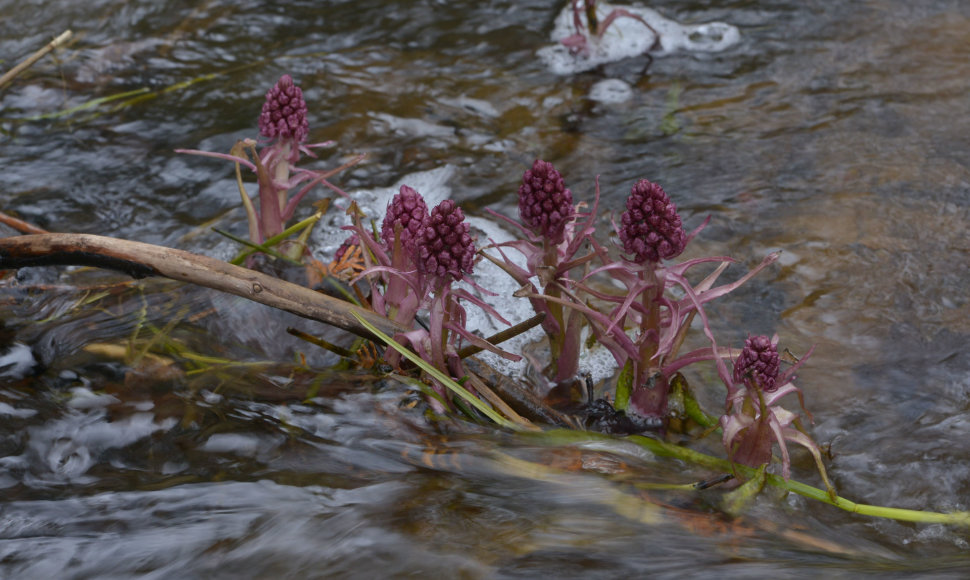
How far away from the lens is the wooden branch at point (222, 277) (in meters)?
2.47

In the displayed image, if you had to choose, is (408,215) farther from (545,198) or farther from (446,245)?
(545,198)

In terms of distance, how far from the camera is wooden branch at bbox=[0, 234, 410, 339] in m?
2.47

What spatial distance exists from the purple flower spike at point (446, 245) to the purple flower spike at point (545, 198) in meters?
0.20

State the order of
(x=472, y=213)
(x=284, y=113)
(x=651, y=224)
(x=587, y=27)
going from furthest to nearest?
(x=587, y=27) → (x=472, y=213) → (x=284, y=113) → (x=651, y=224)

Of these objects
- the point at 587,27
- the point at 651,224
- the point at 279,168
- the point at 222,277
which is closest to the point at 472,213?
the point at 279,168

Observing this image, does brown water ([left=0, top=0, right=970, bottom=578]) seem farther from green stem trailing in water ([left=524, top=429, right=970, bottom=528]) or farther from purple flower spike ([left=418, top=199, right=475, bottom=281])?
purple flower spike ([left=418, top=199, right=475, bottom=281])

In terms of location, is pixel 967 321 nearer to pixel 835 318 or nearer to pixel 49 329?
pixel 835 318

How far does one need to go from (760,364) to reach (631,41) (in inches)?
152

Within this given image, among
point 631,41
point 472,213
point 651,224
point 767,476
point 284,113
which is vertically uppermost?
point 284,113

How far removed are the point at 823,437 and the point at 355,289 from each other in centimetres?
162

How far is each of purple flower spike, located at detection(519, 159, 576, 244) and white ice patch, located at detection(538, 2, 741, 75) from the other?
311 centimetres

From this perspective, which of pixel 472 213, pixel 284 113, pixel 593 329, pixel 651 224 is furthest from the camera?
pixel 472 213

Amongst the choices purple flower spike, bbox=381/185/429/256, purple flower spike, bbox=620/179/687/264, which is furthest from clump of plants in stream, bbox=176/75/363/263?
purple flower spike, bbox=620/179/687/264

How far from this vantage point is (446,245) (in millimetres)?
2289
